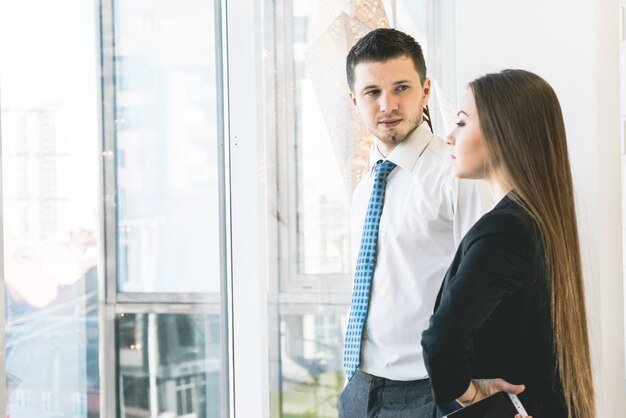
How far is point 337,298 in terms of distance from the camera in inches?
98.4

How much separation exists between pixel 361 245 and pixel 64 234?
71 cm

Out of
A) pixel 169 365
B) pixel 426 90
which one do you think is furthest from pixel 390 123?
pixel 169 365

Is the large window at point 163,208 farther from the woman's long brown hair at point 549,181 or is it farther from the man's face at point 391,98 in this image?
the woman's long brown hair at point 549,181

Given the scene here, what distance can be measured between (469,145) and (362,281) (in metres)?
0.48

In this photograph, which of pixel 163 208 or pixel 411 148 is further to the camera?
pixel 163 208

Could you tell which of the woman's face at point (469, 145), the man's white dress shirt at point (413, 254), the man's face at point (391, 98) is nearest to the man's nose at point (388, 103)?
the man's face at point (391, 98)

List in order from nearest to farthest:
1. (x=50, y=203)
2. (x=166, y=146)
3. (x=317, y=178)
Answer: (x=50, y=203)
(x=166, y=146)
(x=317, y=178)

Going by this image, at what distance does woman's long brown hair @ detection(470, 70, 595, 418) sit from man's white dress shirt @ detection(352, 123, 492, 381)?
0.25 meters

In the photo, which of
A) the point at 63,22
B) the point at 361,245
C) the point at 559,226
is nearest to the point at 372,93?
the point at 361,245

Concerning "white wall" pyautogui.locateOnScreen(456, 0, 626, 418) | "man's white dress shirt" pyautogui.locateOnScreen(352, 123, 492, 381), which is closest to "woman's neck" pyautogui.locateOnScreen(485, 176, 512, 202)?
"man's white dress shirt" pyautogui.locateOnScreen(352, 123, 492, 381)

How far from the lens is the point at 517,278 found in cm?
126

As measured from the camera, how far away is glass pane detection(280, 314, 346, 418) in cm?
251

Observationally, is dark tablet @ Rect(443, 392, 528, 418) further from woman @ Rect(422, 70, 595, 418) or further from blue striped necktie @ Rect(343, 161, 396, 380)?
blue striped necktie @ Rect(343, 161, 396, 380)

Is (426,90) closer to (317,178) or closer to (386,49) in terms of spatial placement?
(386,49)
